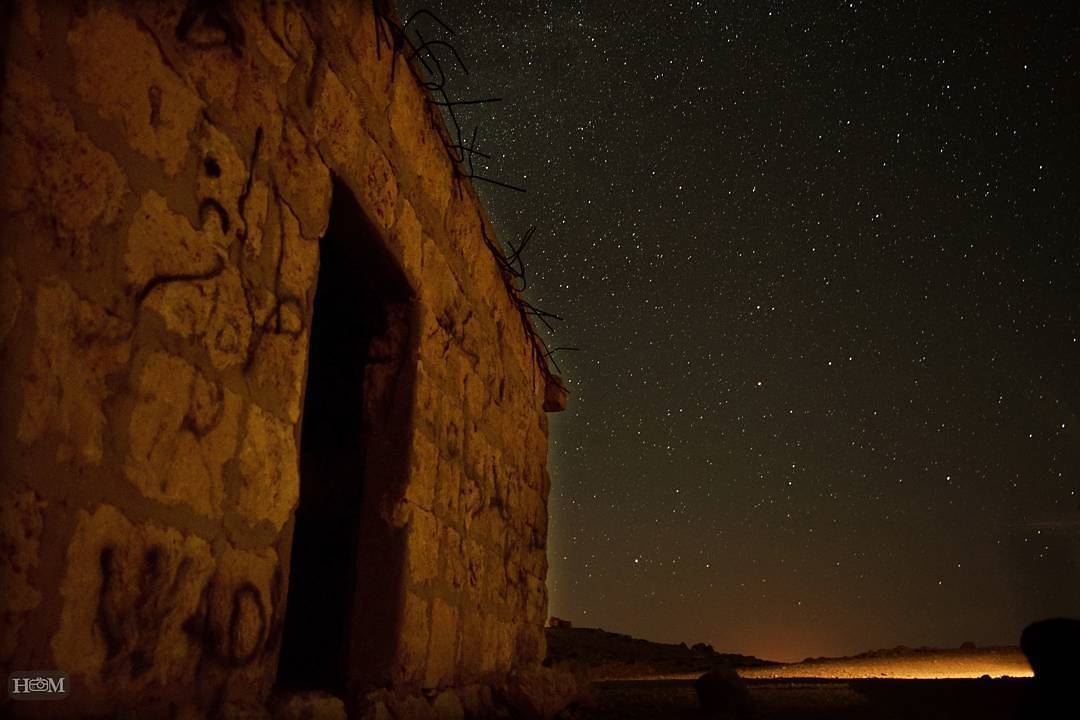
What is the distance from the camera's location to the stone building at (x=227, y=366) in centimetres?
159

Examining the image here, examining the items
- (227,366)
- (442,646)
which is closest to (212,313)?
(227,366)

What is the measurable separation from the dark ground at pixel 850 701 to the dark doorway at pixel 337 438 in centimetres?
190

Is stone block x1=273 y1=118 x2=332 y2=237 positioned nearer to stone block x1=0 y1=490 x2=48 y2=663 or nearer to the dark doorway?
the dark doorway

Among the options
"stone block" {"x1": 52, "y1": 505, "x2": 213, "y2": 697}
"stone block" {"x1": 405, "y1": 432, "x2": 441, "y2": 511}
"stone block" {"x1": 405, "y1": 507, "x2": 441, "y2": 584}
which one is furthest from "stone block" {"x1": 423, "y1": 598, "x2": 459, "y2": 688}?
"stone block" {"x1": 52, "y1": 505, "x2": 213, "y2": 697}

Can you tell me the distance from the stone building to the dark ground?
4.47 ft

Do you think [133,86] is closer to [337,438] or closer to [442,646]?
[337,438]

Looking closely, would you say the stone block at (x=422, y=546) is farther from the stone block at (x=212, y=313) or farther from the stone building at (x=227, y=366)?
the stone block at (x=212, y=313)

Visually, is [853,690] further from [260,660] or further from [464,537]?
[260,660]

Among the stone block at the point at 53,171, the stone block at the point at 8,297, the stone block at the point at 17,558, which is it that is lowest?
the stone block at the point at 17,558

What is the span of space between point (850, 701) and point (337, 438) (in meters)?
3.32

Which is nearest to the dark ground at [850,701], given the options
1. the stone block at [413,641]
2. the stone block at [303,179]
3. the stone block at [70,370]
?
the stone block at [413,641]

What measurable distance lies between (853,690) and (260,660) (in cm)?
438

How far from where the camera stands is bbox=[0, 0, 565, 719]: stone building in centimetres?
159

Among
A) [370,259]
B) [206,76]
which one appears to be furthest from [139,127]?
[370,259]
